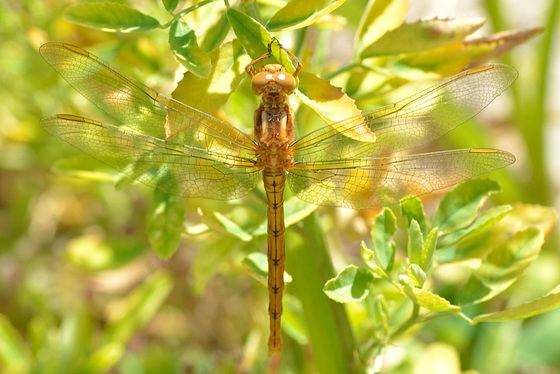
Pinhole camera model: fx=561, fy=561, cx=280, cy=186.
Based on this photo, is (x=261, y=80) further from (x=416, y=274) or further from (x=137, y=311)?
(x=137, y=311)

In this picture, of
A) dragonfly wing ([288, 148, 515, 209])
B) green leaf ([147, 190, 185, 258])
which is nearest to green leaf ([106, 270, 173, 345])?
green leaf ([147, 190, 185, 258])

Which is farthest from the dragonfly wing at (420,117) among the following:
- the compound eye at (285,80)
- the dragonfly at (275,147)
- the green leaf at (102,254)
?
the green leaf at (102,254)

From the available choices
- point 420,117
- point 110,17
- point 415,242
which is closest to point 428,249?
point 415,242

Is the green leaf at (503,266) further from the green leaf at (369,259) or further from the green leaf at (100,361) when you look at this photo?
the green leaf at (100,361)

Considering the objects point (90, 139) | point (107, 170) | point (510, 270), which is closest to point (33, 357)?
point (107, 170)

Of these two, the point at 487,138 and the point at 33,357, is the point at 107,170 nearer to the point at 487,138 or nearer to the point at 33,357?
the point at 33,357
